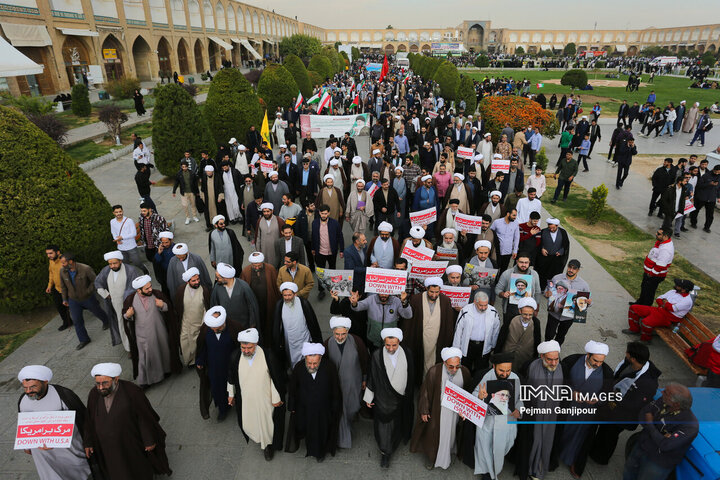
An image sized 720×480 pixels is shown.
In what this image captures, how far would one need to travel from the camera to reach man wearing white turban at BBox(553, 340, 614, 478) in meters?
3.74

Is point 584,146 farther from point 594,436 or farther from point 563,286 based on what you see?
point 594,436

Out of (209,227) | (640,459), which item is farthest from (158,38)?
(640,459)

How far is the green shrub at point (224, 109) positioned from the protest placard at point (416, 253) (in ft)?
34.5

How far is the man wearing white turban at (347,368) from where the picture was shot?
405 cm

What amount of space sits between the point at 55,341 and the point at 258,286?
10.8 ft

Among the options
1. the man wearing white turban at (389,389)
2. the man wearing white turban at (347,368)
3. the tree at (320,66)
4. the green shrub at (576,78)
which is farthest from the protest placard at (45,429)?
the green shrub at (576,78)

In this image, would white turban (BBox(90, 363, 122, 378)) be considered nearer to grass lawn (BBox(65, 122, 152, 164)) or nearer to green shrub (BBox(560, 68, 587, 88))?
grass lawn (BBox(65, 122, 152, 164))

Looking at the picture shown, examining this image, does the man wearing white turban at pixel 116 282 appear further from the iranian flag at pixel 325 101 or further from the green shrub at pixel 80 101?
the green shrub at pixel 80 101

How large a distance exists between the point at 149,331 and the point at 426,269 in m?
3.37

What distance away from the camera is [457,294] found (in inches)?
190

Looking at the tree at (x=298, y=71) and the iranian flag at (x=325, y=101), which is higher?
the tree at (x=298, y=71)

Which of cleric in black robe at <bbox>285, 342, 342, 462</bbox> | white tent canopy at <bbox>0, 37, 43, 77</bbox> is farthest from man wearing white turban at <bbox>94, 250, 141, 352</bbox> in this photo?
white tent canopy at <bbox>0, 37, 43, 77</bbox>

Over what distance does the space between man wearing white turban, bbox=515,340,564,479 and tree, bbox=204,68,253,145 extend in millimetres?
12830

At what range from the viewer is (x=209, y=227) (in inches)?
382
